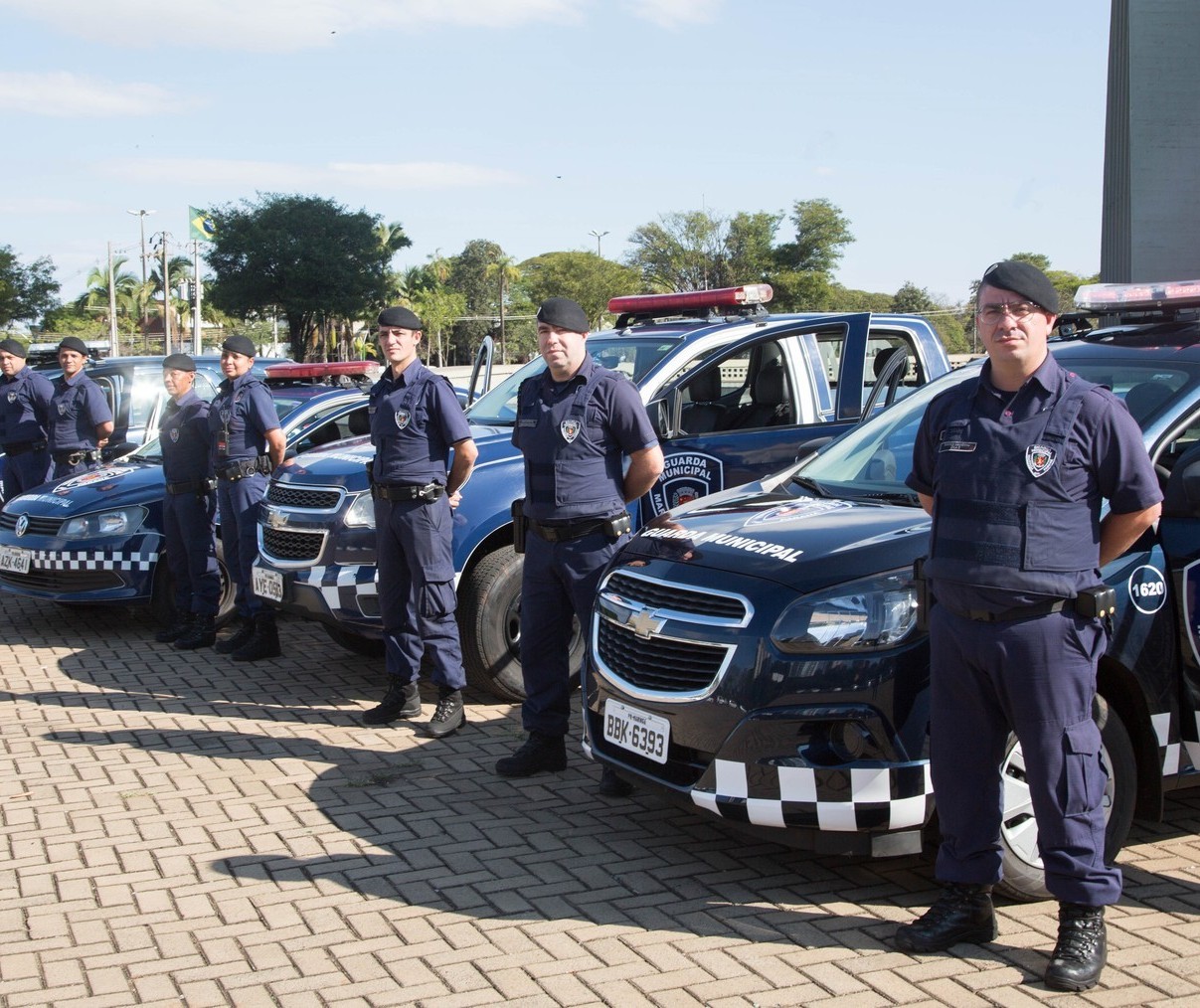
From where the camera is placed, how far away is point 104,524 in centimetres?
866

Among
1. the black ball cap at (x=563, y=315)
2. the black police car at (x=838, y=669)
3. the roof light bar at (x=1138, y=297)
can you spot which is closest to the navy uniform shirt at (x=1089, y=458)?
the black police car at (x=838, y=669)

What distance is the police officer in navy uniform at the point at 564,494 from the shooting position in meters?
5.41

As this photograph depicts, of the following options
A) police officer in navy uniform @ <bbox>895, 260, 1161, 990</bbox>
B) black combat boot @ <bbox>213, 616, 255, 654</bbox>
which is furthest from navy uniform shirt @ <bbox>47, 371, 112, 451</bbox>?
police officer in navy uniform @ <bbox>895, 260, 1161, 990</bbox>

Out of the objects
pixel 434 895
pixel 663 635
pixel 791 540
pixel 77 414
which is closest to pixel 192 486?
pixel 77 414

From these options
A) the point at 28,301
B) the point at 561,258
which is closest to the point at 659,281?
the point at 561,258

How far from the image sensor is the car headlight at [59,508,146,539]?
8594 mm

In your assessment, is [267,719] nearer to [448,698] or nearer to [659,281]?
[448,698]

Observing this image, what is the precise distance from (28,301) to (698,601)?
40.8 metres

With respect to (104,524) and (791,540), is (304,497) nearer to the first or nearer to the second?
(104,524)

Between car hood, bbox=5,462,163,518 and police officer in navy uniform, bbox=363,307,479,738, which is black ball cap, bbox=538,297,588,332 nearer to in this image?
police officer in navy uniform, bbox=363,307,479,738

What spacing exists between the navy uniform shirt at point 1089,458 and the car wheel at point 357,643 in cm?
497

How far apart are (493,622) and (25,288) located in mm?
38249

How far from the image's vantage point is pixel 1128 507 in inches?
139

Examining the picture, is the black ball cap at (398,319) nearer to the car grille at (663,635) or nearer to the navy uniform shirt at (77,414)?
the car grille at (663,635)
